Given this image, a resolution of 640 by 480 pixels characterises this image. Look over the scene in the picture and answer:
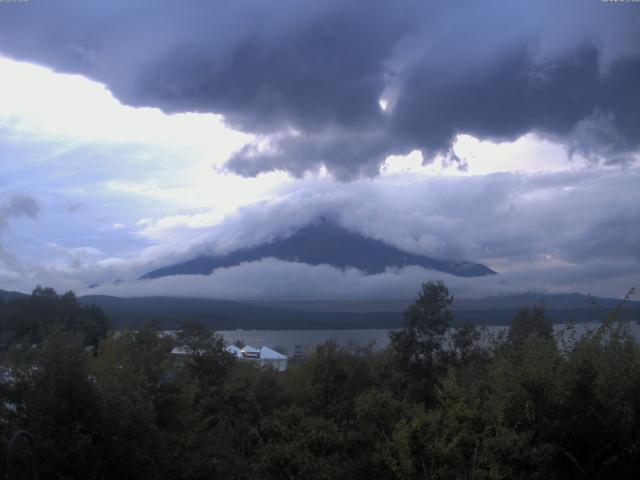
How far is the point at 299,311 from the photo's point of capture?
92.4m

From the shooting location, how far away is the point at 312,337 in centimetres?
6438

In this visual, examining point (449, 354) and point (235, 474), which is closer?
point (235, 474)

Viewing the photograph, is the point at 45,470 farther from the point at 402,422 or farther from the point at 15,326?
the point at 15,326

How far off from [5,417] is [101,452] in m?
1.38

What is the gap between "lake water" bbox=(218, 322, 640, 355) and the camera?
68.5ft

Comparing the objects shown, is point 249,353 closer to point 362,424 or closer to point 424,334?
point 424,334

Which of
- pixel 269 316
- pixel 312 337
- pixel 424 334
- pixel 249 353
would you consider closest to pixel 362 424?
pixel 424 334

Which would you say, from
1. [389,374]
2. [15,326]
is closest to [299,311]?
[389,374]

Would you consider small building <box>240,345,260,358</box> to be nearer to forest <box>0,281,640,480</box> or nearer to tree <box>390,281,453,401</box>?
tree <box>390,281,453,401</box>

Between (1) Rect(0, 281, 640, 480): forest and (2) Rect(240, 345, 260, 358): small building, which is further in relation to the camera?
(2) Rect(240, 345, 260, 358): small building

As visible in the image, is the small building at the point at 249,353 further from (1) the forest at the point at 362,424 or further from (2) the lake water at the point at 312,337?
(1) the forest at the point at 362,424

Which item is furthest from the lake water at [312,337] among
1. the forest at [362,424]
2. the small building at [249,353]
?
the forest at [362,424]

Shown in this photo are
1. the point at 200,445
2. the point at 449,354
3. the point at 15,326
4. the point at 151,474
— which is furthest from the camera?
the point at 449,354

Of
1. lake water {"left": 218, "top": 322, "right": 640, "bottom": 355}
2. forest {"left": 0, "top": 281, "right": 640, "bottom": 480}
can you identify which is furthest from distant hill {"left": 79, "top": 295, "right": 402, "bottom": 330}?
forest {"left": 0, "top": 281, "right": 640, "bottom": 480}
